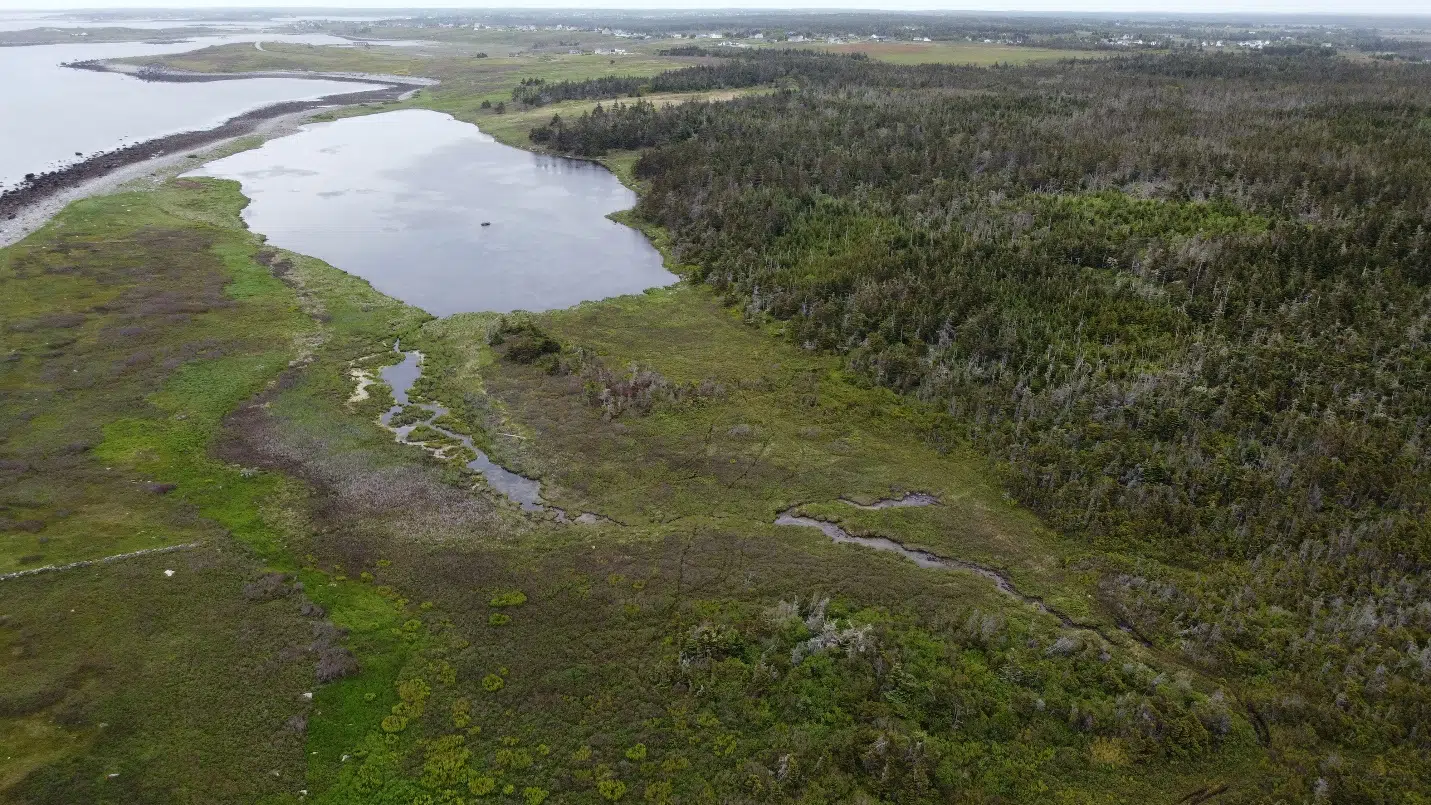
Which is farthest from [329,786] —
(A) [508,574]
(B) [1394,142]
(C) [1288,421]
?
Result: (B) [1394,142]

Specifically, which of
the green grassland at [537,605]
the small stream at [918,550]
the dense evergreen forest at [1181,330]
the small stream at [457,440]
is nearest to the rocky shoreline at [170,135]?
the green grassland at [537,605]

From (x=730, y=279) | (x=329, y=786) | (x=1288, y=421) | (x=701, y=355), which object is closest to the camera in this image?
(x=329, y=786)

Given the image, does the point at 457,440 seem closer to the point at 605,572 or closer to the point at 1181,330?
the point at 605,572

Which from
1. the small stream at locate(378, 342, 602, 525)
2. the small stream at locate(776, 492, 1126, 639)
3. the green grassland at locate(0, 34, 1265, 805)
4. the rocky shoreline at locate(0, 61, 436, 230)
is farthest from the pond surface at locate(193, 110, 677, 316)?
the small stream at locate(776, 492, 1126, 639)

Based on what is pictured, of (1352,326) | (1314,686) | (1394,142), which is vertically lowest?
(1314,686)

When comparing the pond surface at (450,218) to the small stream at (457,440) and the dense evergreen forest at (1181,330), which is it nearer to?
the dense evergreen forest at (1181,330)

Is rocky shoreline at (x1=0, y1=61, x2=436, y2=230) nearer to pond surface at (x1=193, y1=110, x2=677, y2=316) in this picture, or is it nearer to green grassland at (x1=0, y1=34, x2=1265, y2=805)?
pond surface at (x1=193, y1=110, x2=677, y2=316)

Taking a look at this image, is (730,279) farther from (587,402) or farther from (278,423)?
(278,423)
